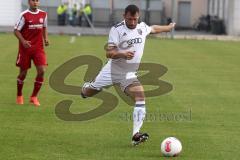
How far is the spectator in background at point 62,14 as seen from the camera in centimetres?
6468

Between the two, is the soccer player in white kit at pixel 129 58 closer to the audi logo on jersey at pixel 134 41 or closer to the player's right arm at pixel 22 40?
the audi logo on jersey at pixel 134 41

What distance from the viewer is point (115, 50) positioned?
11.5m

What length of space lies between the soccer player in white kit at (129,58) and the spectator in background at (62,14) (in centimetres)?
5270

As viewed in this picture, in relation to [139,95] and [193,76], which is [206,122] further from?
[193,76]

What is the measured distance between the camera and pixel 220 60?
A: 30.9 meters

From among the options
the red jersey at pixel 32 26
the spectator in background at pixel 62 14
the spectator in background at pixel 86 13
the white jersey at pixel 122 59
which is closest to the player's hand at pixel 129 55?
the white jersey at pixel 122 59

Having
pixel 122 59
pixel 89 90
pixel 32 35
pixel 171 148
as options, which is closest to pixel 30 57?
pixel 32 35

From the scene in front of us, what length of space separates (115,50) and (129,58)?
0.30m

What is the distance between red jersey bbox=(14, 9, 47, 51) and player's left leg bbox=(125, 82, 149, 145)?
13.5 feet

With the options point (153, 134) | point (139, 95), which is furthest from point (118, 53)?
point (153, 134)

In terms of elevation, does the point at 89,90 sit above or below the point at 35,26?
below

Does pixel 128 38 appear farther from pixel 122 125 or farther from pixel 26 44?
pixel 26 44

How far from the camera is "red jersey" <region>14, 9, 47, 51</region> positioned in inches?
607

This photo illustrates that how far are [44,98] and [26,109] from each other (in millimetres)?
A: 2100
